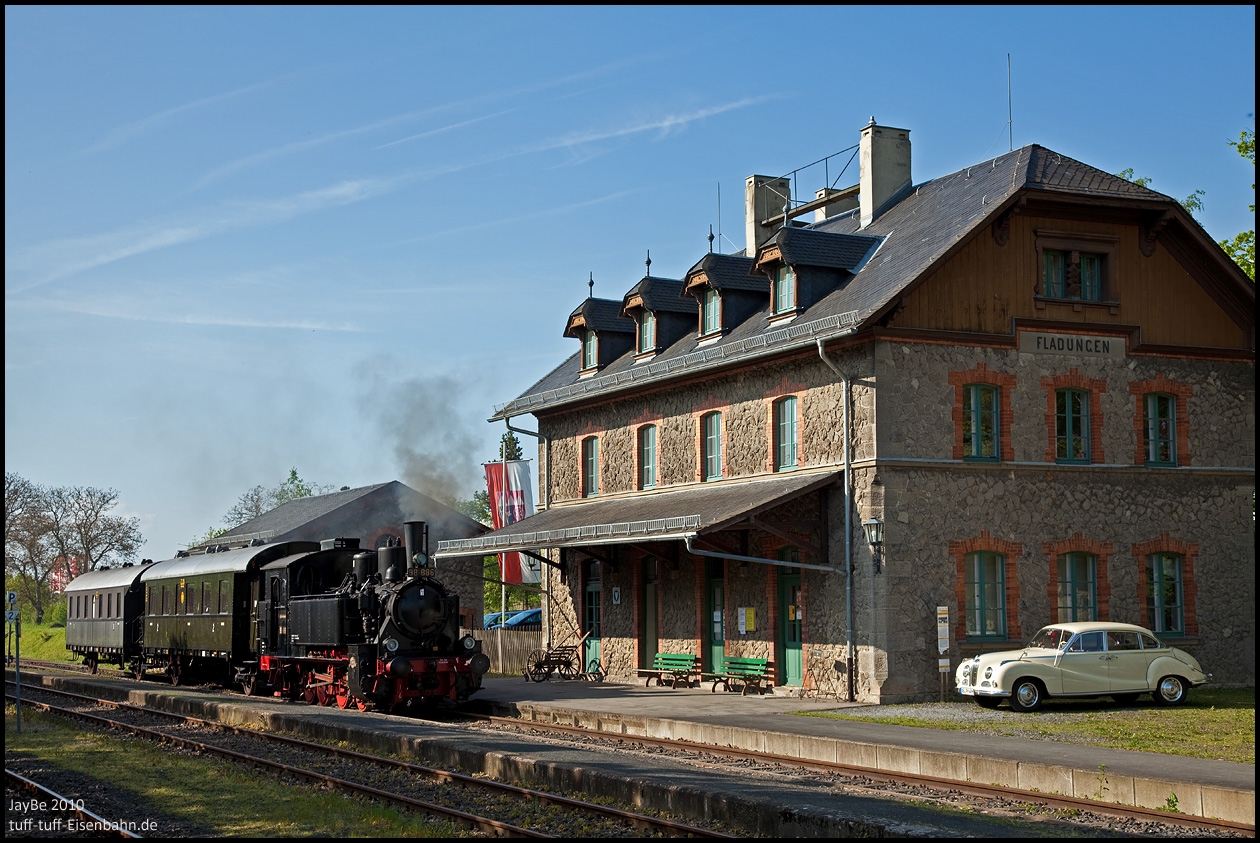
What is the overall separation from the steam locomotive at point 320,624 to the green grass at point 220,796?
4.34 m

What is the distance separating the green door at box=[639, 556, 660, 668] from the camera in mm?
28141

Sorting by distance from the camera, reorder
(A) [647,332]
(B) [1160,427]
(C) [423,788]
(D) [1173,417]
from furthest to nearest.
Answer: (A) [647,332], (D) [1173,417], (B) [1160,427], (C) [423,788]

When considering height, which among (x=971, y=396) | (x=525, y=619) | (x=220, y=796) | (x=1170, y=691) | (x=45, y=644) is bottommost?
(x=45, y=644)

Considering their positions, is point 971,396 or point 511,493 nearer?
point 971,396

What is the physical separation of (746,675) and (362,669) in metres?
7.12

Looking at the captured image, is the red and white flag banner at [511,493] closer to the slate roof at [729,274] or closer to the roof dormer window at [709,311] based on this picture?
the roof dormer window at [709,311]

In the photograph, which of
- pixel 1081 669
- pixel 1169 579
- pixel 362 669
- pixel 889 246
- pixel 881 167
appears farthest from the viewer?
pixel 881 167

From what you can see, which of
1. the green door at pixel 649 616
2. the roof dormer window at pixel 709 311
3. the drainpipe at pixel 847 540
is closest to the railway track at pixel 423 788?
the drainpipe at pixel 847 540

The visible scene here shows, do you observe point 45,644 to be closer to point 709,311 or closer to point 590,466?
point 590,466

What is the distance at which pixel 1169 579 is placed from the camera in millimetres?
24391

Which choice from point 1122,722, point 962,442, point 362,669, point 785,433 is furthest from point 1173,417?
point 362,669

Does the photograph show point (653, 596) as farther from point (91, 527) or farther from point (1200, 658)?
point (91, 527)

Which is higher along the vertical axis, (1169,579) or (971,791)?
(1169,579)

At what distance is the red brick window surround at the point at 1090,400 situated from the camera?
23.6m
